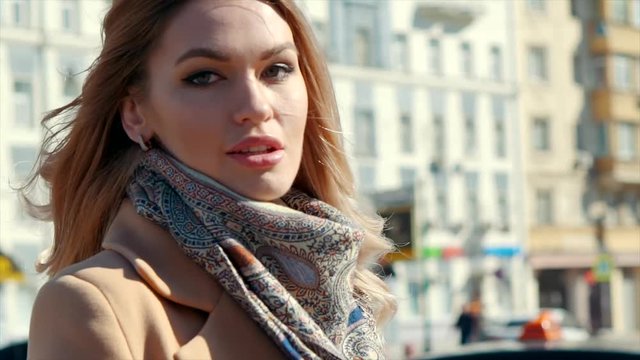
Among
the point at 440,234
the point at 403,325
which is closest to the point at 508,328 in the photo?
the point at 403,325

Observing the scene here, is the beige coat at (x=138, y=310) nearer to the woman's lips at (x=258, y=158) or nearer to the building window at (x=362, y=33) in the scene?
the woman's lips at (x=258, y=158)

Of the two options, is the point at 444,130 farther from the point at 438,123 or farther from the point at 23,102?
the point at 23,102

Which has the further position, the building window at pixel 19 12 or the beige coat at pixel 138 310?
the building window at pixel 19 12

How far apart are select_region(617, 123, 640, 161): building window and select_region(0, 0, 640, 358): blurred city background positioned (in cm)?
5

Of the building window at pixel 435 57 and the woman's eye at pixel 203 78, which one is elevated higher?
the woman's eye at pixel 203 78

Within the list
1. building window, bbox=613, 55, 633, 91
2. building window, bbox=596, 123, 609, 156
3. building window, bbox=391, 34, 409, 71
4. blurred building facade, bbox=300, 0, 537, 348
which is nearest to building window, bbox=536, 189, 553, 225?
blurred building facade, bbox=300, 0, 537, 348

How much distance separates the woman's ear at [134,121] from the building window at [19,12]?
31.3 metres

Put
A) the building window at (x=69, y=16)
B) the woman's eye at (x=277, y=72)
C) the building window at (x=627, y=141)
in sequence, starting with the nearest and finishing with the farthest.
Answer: the woman's eye at (x=277, y=72) → the building window at (x=69, y=16) → the building window at (x=627, y=141)

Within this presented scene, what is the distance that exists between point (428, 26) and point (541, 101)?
581 cm

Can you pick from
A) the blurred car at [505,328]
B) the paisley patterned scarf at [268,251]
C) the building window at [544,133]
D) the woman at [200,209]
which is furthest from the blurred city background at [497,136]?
the paisley patterned scarf at [268,251]

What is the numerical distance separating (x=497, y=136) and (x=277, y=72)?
43.5 metres

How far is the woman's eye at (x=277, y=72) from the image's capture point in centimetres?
214

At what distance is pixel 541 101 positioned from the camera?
154 feet

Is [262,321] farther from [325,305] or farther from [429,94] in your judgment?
[429,94]
